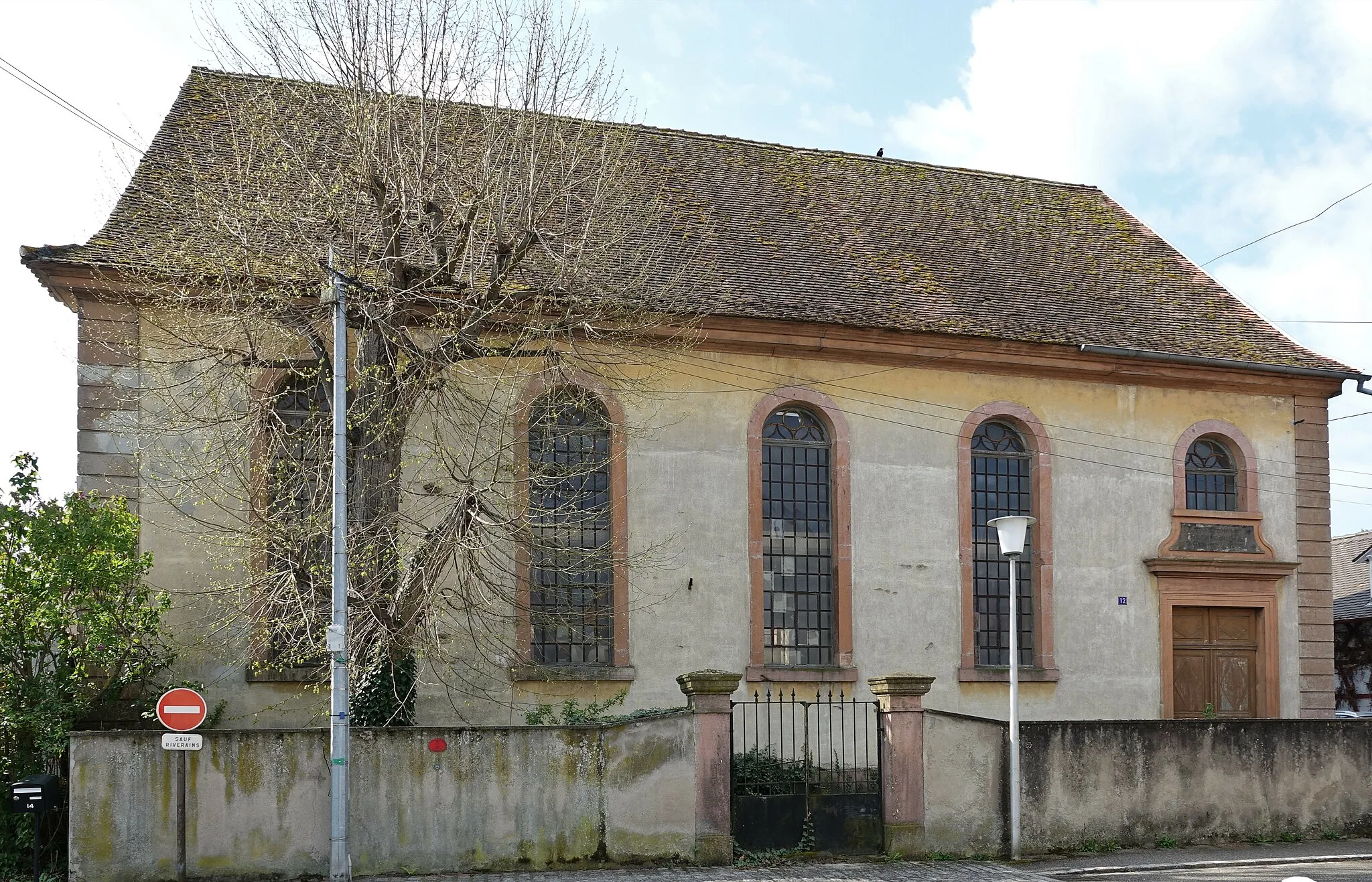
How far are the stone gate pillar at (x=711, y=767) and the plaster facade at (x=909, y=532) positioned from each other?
3692 millimetres

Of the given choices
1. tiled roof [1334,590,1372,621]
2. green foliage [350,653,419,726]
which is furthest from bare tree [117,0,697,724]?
tiled roof [1334,590,1372,621]

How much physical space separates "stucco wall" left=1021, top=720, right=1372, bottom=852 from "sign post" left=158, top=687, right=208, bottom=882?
28.6 feet

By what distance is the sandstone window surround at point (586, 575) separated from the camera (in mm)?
17188

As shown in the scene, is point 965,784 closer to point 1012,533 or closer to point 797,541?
point 1012,533

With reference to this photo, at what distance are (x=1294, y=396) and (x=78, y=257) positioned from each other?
58.0 ft

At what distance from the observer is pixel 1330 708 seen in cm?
2073

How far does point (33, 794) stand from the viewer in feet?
41.2

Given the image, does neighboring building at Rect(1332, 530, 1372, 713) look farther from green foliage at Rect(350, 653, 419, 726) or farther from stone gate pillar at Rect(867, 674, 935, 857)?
green foliage at Rect(350, 653, 419, 726)

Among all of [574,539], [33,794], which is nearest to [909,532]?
[574,539]

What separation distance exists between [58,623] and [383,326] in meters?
4.47

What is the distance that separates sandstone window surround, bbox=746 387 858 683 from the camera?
18359 millimetres

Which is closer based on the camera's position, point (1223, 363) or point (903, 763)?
point (903, 763)

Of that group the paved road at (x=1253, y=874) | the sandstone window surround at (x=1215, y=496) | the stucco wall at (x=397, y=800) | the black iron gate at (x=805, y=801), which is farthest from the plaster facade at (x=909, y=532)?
the paved road at (x=1253, y=874)

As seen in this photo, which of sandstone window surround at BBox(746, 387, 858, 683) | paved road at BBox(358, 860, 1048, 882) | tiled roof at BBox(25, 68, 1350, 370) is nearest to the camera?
paved road at BBox(358, 860, 1048, 882)
